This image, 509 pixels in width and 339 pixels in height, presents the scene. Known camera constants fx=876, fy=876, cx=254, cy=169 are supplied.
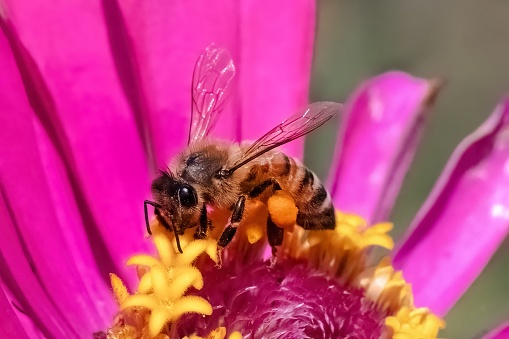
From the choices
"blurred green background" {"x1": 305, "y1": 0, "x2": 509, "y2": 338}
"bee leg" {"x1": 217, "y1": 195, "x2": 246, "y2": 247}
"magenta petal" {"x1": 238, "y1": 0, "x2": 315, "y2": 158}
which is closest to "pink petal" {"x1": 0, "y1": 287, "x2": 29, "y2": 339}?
"bee leg" {"x1": 217, "y1": 195, "x2": 246, "y2": 247}

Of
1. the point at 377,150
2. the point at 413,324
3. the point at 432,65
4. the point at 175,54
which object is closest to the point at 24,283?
the point at 175,54

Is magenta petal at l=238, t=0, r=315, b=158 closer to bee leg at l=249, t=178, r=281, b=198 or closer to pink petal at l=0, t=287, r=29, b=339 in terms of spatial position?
bee leg at l=249, t=178, r=281, b=198

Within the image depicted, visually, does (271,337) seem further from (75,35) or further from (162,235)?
(75,35)

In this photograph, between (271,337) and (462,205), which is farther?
(462,205)

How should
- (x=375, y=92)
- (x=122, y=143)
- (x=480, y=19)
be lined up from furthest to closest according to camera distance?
(x=480, y=19) < (x=375, y=92) < (x=122, y=143)

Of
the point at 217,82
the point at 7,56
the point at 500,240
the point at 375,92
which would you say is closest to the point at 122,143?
the point at 217,82

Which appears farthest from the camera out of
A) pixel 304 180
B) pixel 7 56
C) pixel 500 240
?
pixel 500 240

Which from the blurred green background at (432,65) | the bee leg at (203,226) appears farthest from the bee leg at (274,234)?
the blurred green background at (432,65)

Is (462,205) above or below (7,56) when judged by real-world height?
below
